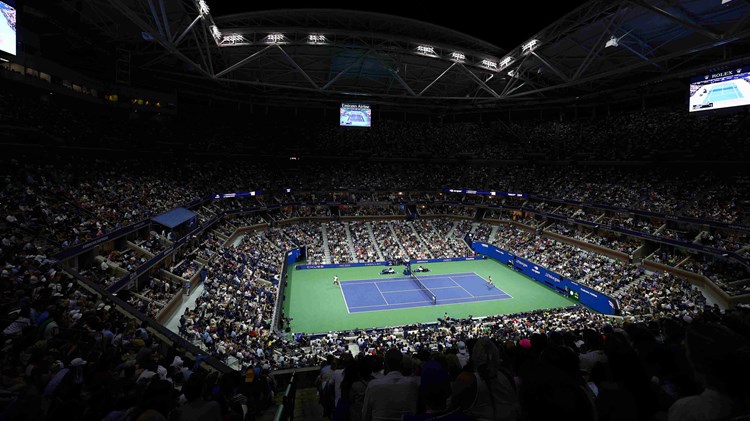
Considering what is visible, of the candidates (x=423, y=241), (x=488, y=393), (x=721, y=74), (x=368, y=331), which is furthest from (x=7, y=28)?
(x=721, y=74)

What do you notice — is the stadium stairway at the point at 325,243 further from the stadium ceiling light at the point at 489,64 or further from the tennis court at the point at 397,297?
the stadium ceiling light at the point at 489,64

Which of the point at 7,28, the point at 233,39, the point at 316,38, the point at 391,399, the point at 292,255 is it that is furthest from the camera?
the point at 292,255

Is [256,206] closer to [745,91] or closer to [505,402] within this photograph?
[505,402]

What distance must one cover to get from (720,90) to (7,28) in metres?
→ 46.9

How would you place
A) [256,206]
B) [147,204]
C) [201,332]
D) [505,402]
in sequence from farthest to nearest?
[256,206], [147,204], [201,332], [505,402]

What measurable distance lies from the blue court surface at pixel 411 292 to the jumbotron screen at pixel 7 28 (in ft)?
79.6

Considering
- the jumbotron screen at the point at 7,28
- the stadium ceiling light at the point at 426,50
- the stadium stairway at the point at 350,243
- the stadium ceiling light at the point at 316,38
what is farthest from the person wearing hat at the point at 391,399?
the stadium stairway at the point at 350,243

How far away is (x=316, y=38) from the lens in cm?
3008

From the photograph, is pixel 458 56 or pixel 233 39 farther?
pixel 458 56

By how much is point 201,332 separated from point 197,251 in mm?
11579

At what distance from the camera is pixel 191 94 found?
46.8 metres

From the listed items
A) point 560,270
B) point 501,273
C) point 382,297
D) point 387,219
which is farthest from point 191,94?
point 560,270

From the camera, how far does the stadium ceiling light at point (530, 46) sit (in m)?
29.3

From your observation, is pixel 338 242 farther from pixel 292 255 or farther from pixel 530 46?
pixel 530 46
